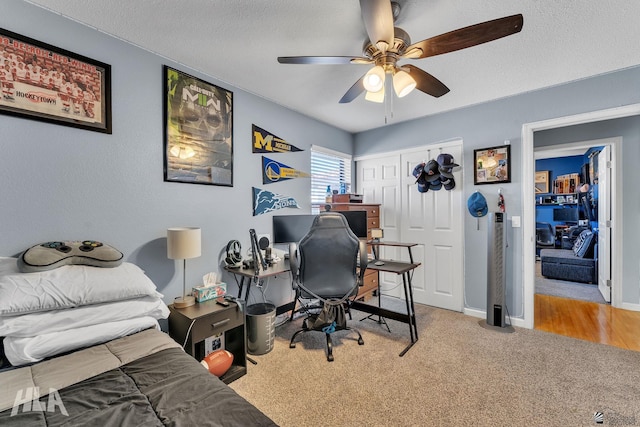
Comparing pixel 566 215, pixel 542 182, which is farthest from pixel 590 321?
pixel 542 182

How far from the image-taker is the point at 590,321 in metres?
3.17

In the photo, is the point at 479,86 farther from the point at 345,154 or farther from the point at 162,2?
the point at 162,2

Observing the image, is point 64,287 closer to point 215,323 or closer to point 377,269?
point 215,323

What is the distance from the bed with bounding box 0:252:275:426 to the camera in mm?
961

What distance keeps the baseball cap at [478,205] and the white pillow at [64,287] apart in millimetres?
3396

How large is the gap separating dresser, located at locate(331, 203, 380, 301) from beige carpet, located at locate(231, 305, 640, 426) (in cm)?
86

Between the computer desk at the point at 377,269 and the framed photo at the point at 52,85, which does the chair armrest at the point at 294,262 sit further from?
the framed photo at the point at 52,85

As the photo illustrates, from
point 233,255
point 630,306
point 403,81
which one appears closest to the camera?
point 403,81

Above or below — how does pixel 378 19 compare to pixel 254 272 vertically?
above

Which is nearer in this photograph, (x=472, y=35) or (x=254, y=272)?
(x=472, y=35)

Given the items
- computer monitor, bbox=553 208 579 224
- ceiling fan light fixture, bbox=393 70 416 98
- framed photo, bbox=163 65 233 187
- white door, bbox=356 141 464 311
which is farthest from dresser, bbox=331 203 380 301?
computer monitor, bbox=553 208 579 224

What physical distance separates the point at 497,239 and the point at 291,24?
116 inches

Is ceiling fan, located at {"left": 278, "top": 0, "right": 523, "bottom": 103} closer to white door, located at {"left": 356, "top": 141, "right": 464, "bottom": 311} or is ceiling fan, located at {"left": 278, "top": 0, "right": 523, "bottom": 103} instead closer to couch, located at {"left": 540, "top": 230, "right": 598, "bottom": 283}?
white door, located at {"left": 356, "top": 141, "right": 464, "bottom": 311}

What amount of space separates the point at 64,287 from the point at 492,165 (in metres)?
4.01
